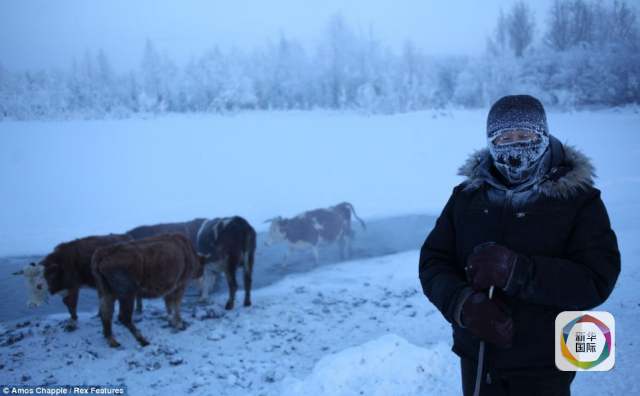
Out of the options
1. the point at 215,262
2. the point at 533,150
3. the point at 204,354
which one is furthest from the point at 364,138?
the point at 533,150

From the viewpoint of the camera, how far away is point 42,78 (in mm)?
9297

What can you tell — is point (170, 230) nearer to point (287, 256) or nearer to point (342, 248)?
point (287, 256)

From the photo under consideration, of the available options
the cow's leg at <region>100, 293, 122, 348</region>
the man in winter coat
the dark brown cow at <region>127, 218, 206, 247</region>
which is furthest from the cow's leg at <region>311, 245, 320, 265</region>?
the man in winter coat

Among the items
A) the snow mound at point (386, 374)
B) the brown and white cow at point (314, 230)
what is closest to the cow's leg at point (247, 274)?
the brown and white cow at point (314, 230)

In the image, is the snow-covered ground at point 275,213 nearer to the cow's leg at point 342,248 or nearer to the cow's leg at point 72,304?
the cow's leg at point 72,304

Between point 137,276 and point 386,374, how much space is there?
3046mm

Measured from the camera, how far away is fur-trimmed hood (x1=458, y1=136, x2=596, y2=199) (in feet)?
5.09

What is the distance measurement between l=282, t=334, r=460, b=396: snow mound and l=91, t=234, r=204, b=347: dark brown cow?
220 cm

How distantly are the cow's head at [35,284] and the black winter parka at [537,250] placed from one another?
529 centimetres

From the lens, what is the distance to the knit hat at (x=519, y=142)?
1.67 metres

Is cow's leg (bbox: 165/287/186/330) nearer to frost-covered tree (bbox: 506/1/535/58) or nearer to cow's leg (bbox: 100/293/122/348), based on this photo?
cow's leg (bbox: 100/293/122/348)

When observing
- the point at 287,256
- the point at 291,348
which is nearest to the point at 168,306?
the point at 291,348

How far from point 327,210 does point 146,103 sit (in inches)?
330

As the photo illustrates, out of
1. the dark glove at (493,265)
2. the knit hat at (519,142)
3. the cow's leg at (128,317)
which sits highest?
the knit hat at (519,142)
